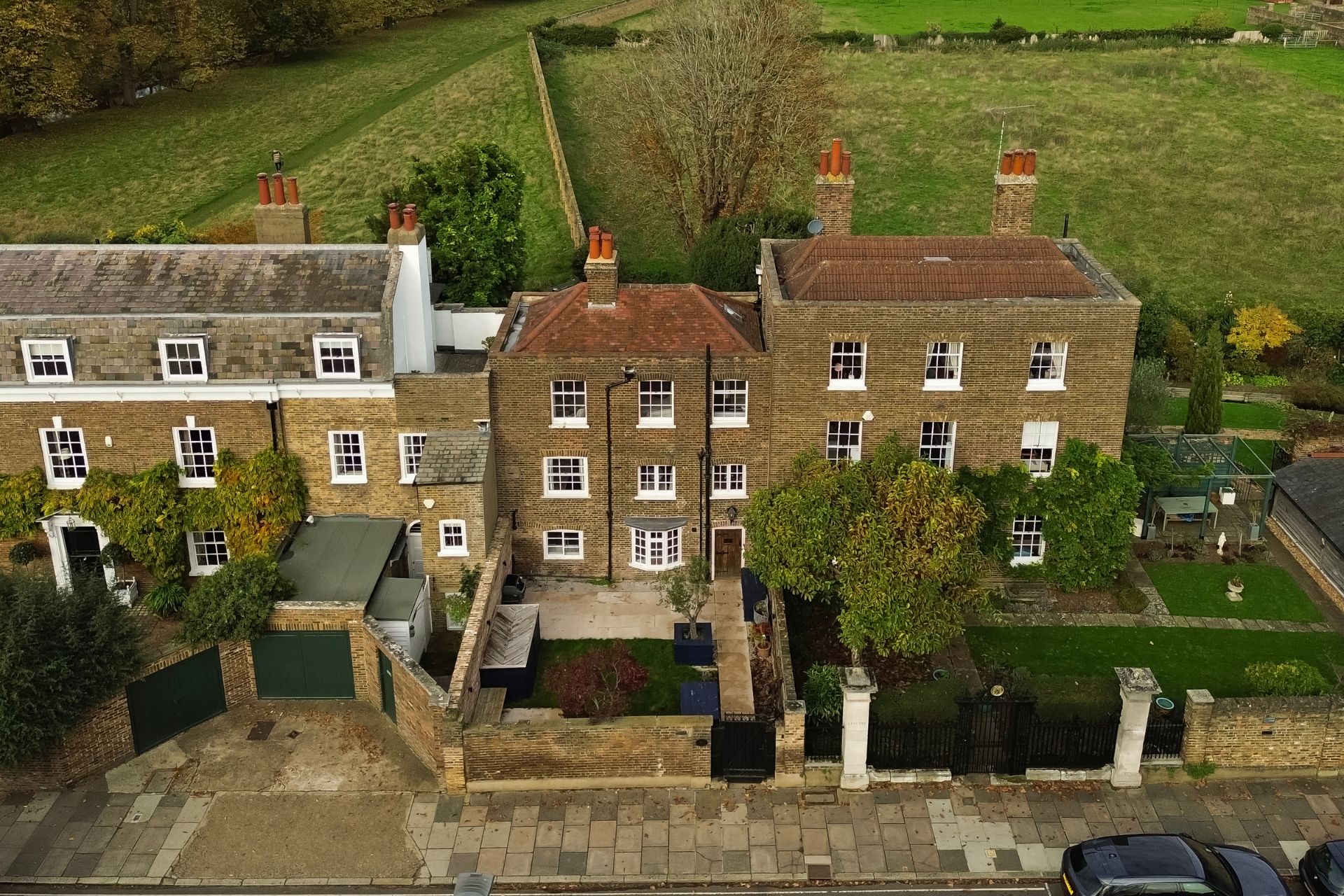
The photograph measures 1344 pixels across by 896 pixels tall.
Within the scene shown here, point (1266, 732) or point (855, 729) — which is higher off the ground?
point (855, 729)

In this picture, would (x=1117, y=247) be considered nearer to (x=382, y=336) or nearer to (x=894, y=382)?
(x=894, y=382)

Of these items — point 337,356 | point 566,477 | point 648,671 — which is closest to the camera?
point 648,671

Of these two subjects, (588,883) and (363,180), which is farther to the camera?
(363,180)

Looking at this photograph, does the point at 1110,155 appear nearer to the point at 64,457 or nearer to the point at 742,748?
the point at 742,748

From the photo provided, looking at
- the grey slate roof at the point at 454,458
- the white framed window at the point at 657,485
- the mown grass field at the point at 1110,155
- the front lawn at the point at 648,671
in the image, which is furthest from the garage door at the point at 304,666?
the mown grass field at the point at 1110,155

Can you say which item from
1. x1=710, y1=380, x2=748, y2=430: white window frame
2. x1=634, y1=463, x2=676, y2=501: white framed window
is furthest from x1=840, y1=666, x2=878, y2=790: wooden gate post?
x1=634, y1=463, x2=676, y2=501: white framed window

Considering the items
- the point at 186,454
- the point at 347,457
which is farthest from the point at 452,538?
the point at 186,454

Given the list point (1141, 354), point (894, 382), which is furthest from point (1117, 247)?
point (894, 382)
